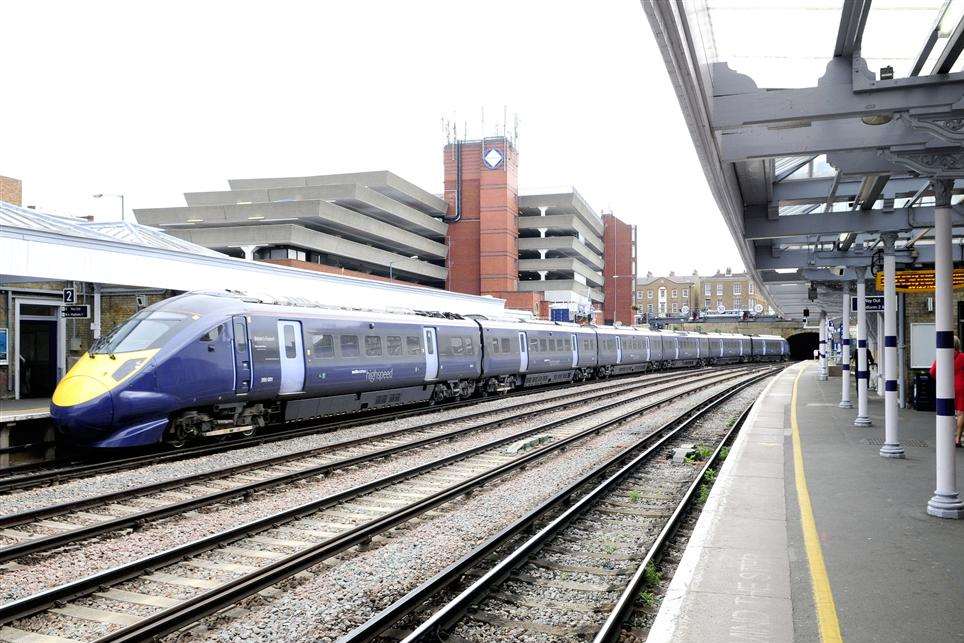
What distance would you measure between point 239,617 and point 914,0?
21.7 feet

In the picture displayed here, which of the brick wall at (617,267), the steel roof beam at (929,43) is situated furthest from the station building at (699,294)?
the steel roof beam at (929,43)

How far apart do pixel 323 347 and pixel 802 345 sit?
4127 inches

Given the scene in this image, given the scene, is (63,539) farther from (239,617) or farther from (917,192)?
(917,192)

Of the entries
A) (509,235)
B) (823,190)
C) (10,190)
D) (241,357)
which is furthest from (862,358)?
(509,235)

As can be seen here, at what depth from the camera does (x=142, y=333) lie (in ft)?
40.9

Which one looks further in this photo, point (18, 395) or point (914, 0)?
point (18, 395)

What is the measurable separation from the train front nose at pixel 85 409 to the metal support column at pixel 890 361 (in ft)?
36.6

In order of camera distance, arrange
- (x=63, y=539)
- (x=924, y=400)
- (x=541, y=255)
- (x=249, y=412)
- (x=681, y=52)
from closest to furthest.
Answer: (x=681, y=52) < (x=63, y=539) < (x=249, y=412) < (x=924, y=400) < (x=541, y=255)

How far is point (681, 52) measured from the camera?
515 cm

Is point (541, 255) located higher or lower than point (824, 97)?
higher

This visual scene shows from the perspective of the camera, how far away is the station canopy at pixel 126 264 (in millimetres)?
16109

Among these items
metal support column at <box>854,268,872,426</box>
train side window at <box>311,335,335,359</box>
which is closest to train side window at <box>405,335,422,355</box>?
train side window at <box>311,335,335,359</box>

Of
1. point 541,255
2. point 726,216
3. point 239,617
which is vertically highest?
point 541,255

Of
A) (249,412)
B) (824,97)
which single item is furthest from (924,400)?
(249,412)
